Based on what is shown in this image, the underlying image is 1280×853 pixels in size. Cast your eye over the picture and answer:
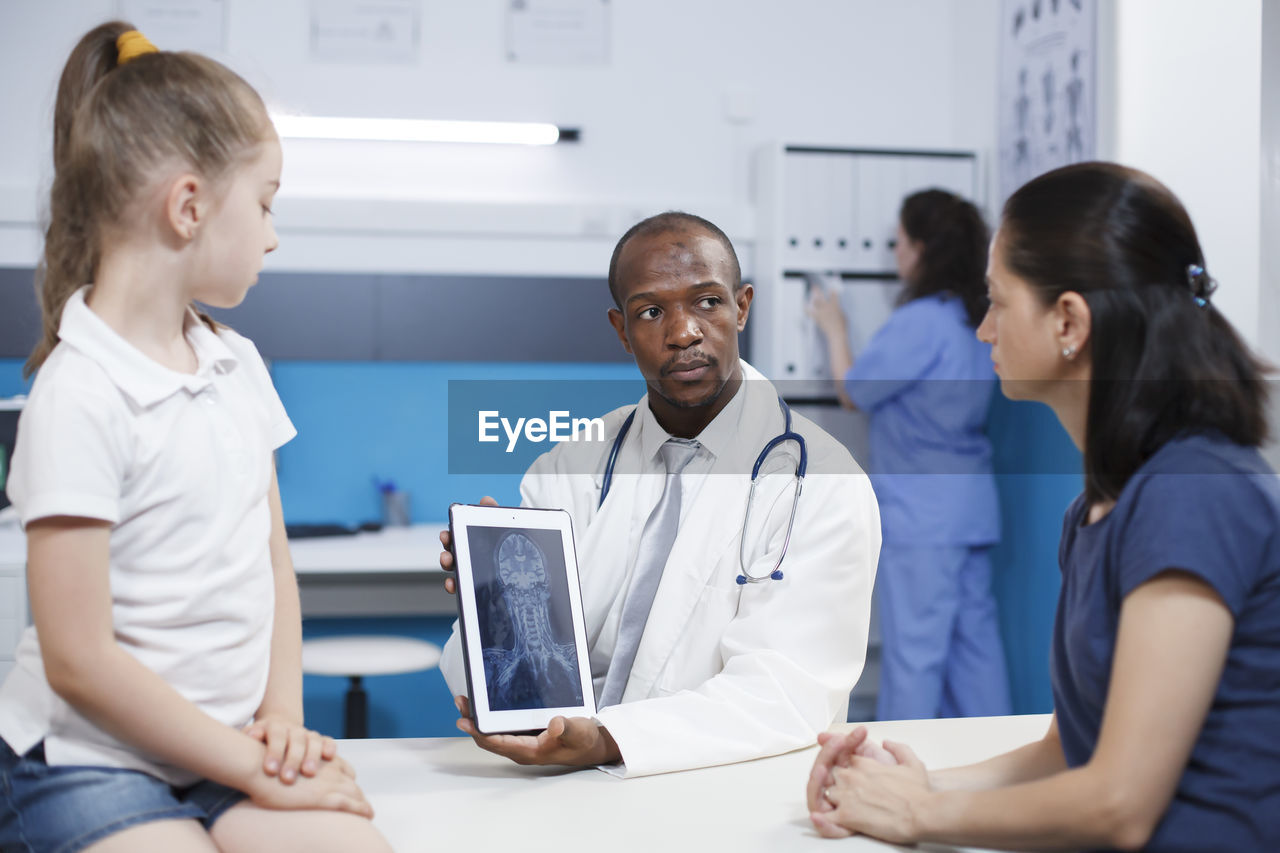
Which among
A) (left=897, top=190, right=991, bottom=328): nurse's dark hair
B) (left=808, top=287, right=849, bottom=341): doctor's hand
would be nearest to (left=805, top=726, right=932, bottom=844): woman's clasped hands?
(left=897, top=190, right=991, bottom=328): nurse's dark hair

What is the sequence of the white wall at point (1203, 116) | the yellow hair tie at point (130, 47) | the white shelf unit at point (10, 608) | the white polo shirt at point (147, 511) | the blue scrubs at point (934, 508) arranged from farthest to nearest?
the blue scrubs at point (934, 508)
the white shelf unit at point (10, 608)
the white wall at point (1203, 116)
the yellow hair tie at point (130, 47)
the white polo shirt at point (147, 511)

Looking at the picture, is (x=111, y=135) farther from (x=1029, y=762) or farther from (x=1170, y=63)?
(x=1170, y=63)

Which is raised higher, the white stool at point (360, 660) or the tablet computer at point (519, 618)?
the tablet computer at point (519, 618)

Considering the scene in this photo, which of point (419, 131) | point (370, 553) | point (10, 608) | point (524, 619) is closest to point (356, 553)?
point (370, 553)

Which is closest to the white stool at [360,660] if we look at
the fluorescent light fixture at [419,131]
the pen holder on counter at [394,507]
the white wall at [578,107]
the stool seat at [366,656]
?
the stool seat at [366,656]

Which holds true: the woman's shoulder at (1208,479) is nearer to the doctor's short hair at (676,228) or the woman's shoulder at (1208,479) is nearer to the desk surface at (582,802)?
the desk surface at (582,802)

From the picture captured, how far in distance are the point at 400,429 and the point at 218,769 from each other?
258 centimetres

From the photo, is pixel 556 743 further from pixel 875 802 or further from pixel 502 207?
pixel 502 207

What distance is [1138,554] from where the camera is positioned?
2.64 feet

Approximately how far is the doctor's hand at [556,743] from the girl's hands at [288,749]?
19 centimetres

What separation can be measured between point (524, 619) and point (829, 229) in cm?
250

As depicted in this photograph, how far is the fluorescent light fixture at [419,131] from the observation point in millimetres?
3346

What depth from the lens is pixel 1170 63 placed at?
93.4 inches

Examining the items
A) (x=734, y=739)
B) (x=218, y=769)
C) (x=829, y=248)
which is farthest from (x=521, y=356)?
(x=218, y=769)
